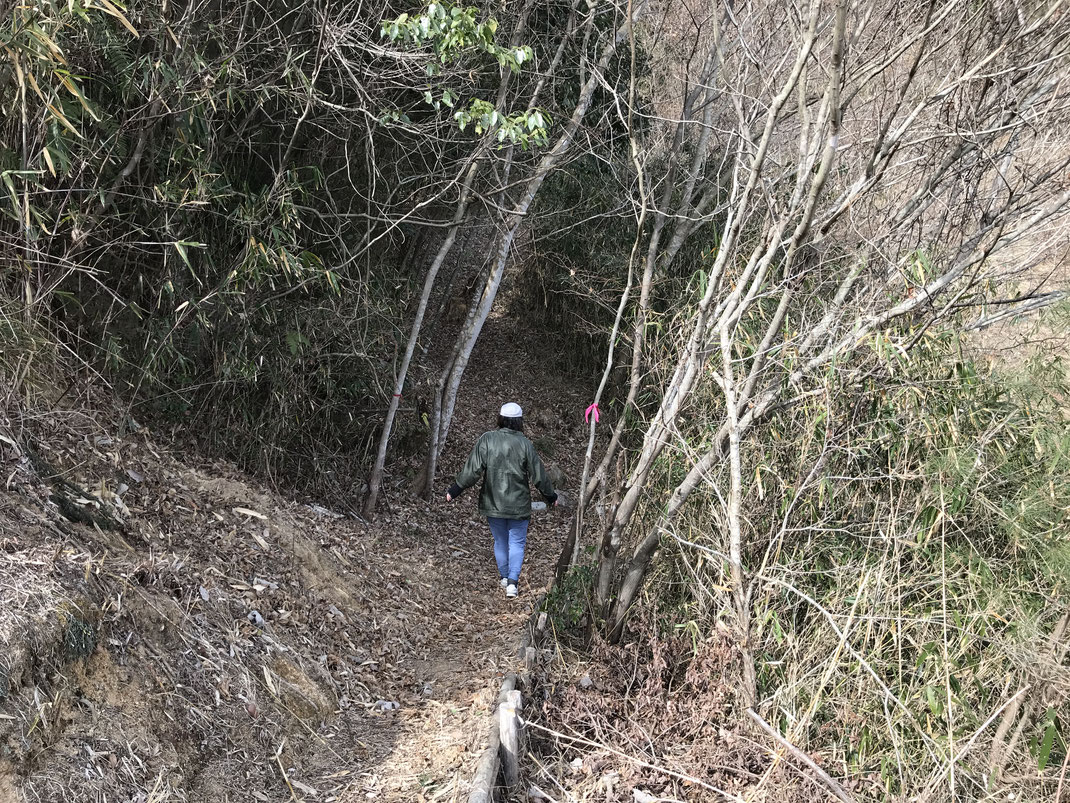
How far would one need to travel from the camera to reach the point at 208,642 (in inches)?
181

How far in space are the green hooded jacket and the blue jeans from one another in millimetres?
138

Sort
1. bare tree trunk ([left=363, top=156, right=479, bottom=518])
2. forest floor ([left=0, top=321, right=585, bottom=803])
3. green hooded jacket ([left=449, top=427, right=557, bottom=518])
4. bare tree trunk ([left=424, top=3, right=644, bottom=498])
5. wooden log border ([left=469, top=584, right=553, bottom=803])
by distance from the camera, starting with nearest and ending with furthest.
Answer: forest floor ([left=0, top=321, right=585, bottom=803])
wooden log border ([left=469, top=584, right=553, bottom=803])
green hooded jacket ([left=449, top=427, right=557, bottom=518])
bare tree trunk ([left=424, top=3, right=644, bottom=498])
bare tree trunk ([left=363, top=156, right=479, bottom=518])

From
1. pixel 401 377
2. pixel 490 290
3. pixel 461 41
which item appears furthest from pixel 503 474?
pixel 461 41

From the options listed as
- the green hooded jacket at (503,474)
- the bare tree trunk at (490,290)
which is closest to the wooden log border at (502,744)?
the green hooded jacket at (503,474)

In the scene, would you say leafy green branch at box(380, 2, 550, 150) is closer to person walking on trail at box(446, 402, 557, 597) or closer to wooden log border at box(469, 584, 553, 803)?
person walking on trail at box(446, 402, 557, 597)

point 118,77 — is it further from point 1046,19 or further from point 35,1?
point 1046,19

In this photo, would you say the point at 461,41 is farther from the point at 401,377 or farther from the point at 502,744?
the point at 502,744

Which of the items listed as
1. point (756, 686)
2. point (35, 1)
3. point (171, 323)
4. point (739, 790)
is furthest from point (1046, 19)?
point (171, 323)

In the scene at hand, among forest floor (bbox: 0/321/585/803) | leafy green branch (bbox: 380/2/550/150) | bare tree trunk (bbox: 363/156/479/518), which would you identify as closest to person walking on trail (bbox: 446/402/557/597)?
forest floor (bbox: 0/321/585/803)

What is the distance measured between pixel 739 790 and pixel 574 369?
10026mm

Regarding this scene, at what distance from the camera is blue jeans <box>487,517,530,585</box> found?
740 centimetres

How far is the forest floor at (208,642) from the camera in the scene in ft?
11.9

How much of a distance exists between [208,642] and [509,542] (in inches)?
131

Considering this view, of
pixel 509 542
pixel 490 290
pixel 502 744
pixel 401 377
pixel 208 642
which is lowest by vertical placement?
pixel 502 744
